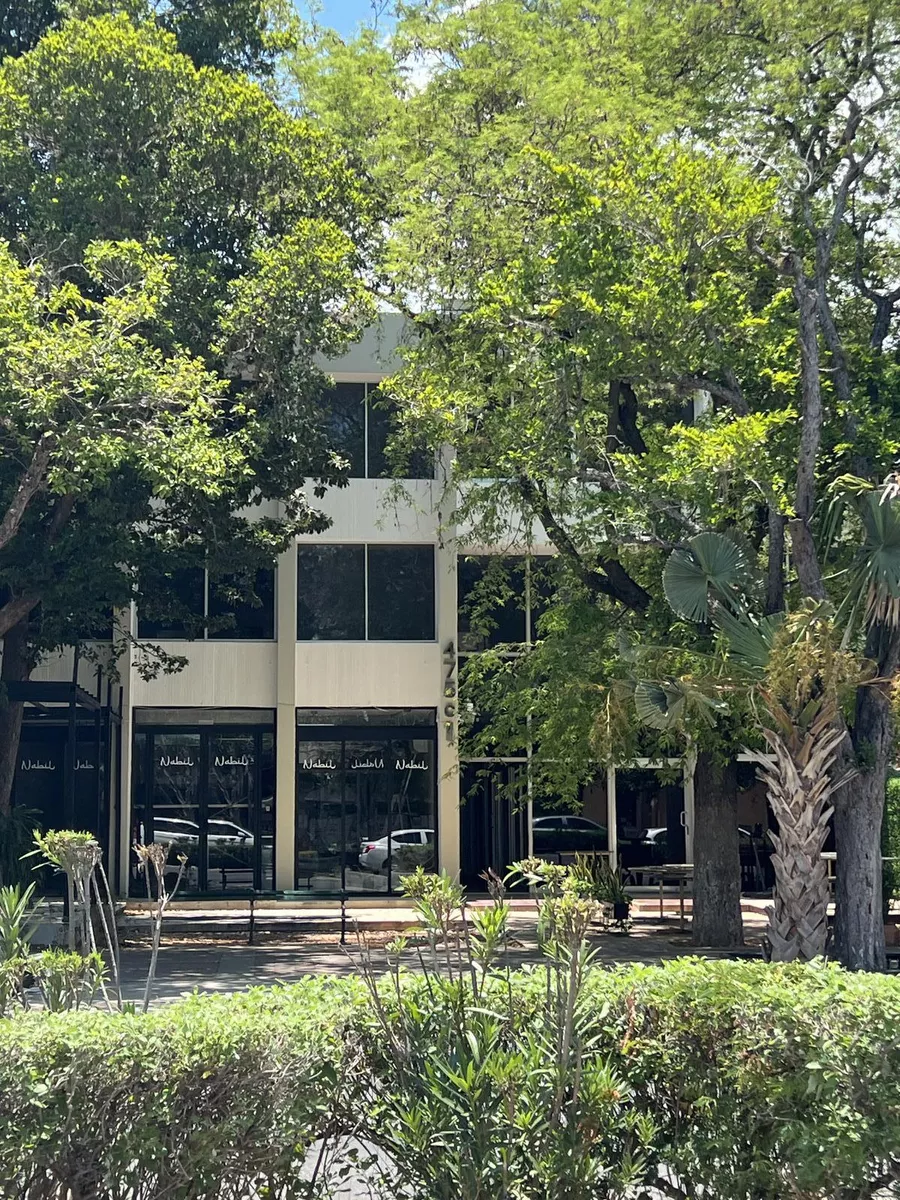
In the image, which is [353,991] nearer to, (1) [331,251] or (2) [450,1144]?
(2) [450,1144]

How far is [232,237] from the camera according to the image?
727 inches

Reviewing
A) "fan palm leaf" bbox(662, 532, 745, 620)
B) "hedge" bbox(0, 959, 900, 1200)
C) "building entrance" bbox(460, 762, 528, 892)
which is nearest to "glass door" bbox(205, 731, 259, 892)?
"building entrance" bbox(460, 762, 528, 892)

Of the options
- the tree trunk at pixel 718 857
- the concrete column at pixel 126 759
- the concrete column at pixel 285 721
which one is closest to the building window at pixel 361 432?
the concrete column at pixel 285 721

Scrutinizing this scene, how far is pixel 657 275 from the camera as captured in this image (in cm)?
1299

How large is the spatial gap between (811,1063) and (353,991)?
5.67ft

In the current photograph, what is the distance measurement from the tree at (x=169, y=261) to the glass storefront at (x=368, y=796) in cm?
813

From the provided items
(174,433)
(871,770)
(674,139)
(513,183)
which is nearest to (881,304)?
(674,139)

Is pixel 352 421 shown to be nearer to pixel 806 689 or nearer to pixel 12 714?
pixel 12 714

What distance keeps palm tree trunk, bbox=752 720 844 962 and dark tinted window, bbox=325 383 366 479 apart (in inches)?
608

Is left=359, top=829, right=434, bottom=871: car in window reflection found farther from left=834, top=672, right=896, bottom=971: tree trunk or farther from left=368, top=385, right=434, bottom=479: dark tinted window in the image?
left=834, top=672, right=896, bottom=971: tree trunk

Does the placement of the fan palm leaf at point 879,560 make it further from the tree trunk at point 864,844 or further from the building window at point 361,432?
the building window at point 361,432

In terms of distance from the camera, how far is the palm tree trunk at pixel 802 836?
11781mm

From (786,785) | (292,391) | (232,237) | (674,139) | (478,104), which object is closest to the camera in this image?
(786,785)

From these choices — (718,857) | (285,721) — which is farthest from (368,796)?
(718,857)
